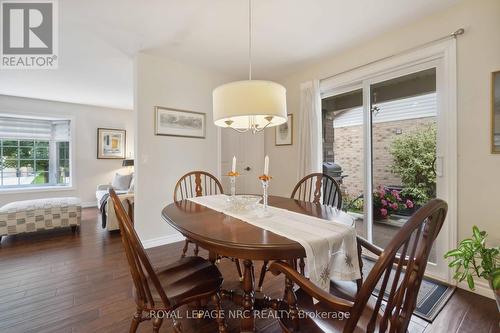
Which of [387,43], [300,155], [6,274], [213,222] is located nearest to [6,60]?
[6,274]

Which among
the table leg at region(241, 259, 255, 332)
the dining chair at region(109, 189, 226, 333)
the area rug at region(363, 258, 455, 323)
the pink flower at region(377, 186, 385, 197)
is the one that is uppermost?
the pink flower at region(377, 186, 385, 197)

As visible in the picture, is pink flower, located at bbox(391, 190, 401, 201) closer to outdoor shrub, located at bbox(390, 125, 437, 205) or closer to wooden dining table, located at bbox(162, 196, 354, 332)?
outdoor shrub, located at bbox(390, 125, 437, 205)

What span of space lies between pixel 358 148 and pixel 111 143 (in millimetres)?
5640

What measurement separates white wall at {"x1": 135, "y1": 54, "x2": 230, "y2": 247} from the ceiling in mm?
213

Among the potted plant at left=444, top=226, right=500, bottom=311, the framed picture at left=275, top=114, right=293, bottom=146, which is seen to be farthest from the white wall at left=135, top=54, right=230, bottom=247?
the potted plant at left=444, top=226, right=500, bottom=311

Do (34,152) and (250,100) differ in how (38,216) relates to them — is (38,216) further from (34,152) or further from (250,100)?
(250,100)

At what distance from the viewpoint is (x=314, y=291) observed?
0.82 metres

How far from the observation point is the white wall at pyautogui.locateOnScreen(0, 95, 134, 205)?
480 centimetres

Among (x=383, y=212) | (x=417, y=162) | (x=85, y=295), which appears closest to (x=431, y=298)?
(x=383, y=212)

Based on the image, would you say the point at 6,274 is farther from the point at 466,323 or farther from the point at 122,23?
the point at 466,323

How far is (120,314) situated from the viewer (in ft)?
5.46

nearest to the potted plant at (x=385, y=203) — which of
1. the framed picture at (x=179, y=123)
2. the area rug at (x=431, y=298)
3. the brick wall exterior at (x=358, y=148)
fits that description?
the brick wall exterior at (x=358, y=148)

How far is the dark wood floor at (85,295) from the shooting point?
1.54 meters

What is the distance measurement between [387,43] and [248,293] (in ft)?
8.97
